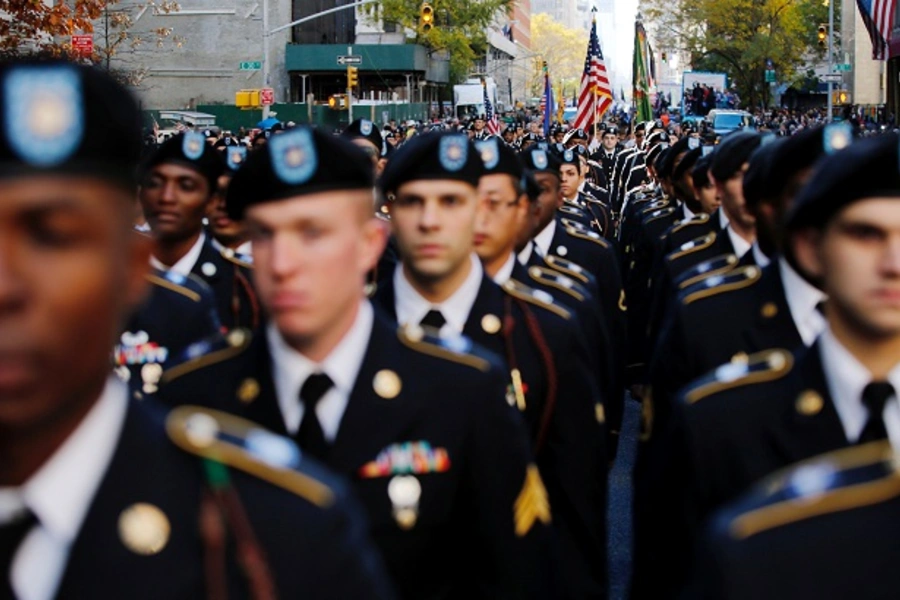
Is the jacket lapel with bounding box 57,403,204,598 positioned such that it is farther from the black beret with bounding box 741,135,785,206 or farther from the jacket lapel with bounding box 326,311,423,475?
the black beret with bounding box 741,135,785,206

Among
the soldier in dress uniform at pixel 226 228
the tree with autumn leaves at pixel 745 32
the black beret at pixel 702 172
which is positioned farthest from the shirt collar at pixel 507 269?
the tree with autumn leaves at pixel 745 32

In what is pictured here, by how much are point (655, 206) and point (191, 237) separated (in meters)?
7.24

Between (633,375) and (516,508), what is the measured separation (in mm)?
7316

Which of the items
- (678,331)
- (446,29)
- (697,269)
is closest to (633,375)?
(697,269)

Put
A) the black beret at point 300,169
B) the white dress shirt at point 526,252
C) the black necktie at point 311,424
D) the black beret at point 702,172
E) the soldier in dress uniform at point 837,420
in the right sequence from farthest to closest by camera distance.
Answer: the black beret at point 702,172, the white dress shirt at point 526,252, the black beret at point 300,169, the black necktie at point 311,424, the soldier in dress uniform at point 837,420

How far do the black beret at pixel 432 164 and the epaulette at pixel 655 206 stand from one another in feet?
26.8

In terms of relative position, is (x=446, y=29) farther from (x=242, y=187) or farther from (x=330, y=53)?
(x=242, y=187)

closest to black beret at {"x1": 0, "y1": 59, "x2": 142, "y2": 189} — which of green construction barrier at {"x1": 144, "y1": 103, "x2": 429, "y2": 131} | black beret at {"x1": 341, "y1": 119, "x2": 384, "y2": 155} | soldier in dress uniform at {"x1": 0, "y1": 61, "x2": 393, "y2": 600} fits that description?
soldier in dress uniform at {"x1": 0, "y1": 61, "x2": 393, "y2": 600}

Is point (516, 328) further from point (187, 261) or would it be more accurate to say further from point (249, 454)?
point (249, 454)

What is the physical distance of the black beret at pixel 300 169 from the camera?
4.08 m

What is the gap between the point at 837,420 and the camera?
374cm

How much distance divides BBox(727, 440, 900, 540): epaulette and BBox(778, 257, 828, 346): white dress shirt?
2.99m

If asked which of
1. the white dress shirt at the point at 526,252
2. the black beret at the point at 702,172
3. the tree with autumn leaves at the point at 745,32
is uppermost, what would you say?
the tree with autumn leaves at the point at 745,32

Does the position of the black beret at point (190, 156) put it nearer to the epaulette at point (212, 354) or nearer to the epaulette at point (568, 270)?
the epaulette at point (568, 270)
